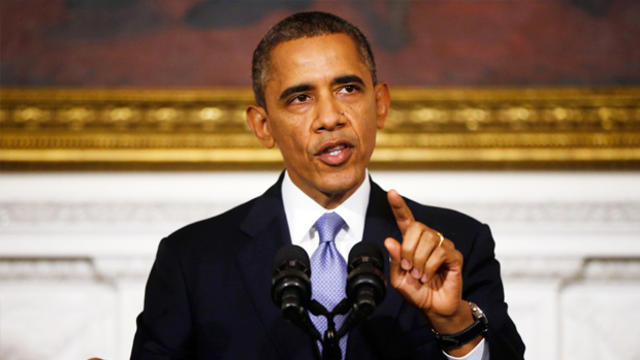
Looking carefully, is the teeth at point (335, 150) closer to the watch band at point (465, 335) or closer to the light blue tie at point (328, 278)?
the light blue tie at point (328, 278)

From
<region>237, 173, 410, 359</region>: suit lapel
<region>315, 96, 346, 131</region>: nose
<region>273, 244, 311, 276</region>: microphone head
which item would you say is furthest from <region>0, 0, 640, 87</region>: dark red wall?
<region>273, 244, 311, 276</region>: microphone head

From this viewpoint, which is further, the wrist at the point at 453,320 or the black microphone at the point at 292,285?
the wrist at the point at 453,320

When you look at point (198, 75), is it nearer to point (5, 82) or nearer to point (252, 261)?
point (5, 82)

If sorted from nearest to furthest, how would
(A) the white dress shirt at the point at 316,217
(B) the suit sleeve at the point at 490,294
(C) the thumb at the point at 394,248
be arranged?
(C) the thumb at the point at 394,248, (B) the suit sleeve at the point at 490,294, (A) the white dress shirt at the point at 316,217

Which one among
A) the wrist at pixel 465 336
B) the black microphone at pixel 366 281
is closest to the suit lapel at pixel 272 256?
the wrist at pixel 465 336

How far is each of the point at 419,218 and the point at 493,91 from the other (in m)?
0.75

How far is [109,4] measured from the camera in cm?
222

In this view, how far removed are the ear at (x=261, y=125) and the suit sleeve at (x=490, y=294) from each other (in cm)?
52

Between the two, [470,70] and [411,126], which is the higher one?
[470,70]

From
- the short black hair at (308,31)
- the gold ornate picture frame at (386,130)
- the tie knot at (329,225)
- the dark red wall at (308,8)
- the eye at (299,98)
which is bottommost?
the tie knot at (329,225)

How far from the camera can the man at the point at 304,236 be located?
1.37 metres

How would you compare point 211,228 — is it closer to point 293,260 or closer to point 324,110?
point 324,110

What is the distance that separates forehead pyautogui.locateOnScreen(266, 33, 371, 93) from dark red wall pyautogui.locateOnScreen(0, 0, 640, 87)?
78 centimetres

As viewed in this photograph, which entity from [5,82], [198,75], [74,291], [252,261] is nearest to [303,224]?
[252,261]
